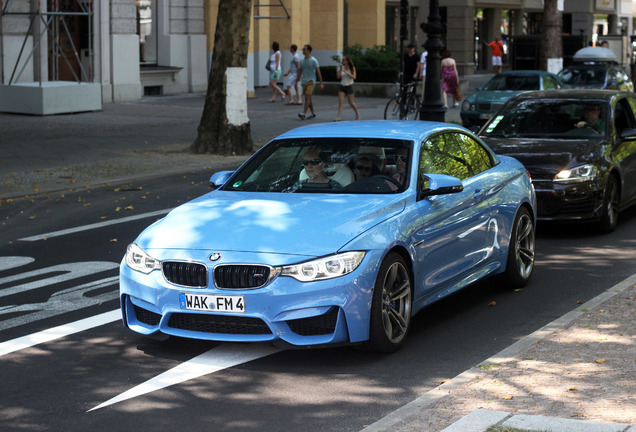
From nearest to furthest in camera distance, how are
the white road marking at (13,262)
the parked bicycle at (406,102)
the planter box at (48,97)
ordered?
the white road marking at (13,262) → the planter box at (48,97) → the parked bicycle at (406,102)

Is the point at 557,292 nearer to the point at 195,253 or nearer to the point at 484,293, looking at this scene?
the point at 484,293

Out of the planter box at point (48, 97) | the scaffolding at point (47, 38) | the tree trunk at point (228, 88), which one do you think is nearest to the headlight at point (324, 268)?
the tree trunk at point (228, 88)

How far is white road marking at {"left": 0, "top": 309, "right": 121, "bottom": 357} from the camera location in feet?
23.4

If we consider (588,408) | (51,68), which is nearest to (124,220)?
(588,408)

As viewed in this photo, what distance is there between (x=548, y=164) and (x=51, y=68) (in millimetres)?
21209

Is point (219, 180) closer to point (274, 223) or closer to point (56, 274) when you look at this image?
point (274, 223)

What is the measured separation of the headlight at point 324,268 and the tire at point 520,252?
8.65ft

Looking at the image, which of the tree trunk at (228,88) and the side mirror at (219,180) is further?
the tree trunk at (228,88)

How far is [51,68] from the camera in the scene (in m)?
29.5

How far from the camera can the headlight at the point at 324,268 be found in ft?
20.7

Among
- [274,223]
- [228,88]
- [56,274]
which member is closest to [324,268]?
[274,223]

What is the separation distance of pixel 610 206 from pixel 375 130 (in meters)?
4.50

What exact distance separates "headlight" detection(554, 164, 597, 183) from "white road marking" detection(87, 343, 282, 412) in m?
5.07

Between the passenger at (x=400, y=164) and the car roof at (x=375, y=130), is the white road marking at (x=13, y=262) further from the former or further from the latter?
the passenger at (x=400, y=164)
